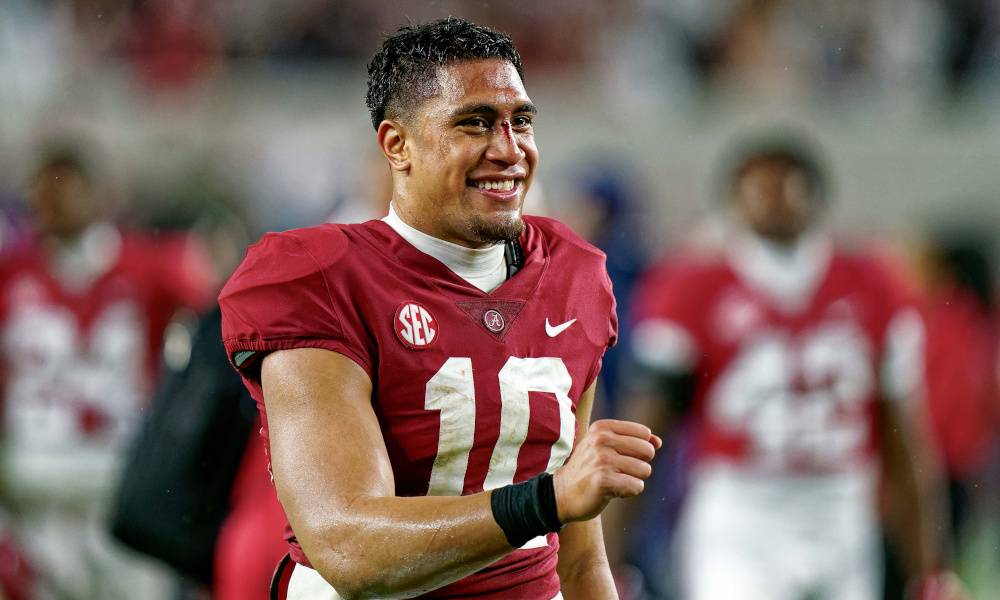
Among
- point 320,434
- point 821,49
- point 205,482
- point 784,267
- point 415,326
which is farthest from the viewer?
point 821,49

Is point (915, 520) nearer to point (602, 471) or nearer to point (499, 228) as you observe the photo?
point (499, 228)

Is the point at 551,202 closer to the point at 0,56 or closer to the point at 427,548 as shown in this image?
the point at 0,56

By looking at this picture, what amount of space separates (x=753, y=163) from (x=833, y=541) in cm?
143

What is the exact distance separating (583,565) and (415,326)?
625 millimetres

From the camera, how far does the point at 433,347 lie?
6.38 ft

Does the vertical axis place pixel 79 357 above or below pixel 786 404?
below

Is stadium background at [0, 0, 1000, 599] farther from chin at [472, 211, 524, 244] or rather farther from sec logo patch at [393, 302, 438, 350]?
sec logo patch at [393, 302, 438, 350]

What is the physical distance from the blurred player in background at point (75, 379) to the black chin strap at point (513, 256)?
12.2ft

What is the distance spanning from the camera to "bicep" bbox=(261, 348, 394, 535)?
1.75m

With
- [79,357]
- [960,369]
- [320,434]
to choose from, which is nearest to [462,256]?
[320,434]

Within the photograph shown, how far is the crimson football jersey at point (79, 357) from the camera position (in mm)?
5727

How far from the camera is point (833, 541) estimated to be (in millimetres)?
4324

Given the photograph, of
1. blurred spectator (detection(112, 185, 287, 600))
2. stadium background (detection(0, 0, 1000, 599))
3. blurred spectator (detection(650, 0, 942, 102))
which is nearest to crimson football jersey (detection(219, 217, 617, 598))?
blurred spectator (detection(112, 185, 287, 600))

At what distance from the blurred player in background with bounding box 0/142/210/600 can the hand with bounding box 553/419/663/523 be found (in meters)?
4.25
